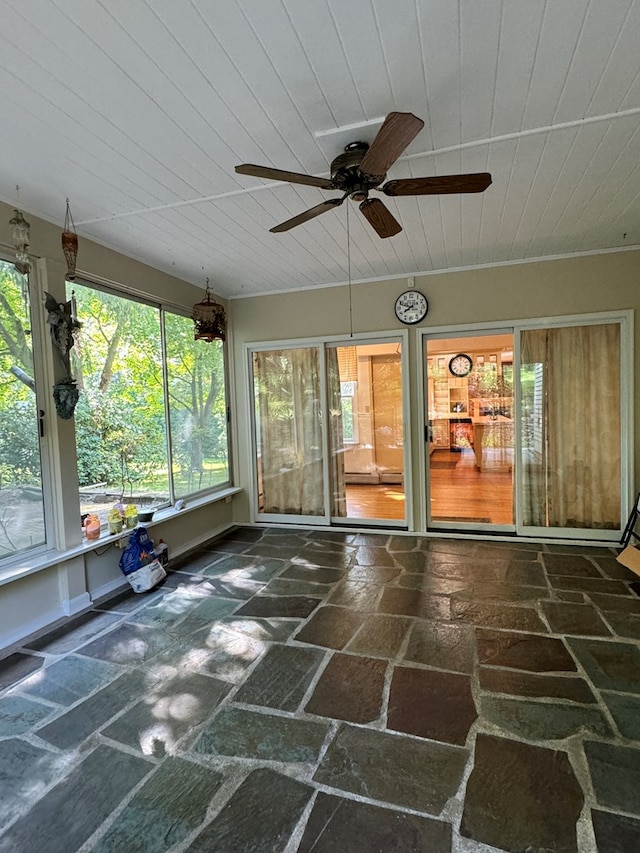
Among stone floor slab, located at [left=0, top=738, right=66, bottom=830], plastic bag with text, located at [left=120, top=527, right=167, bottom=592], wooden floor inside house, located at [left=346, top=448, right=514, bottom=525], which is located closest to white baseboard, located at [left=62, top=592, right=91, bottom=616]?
plastic bag with text, located at [left=120, top=527, right=167, bottom=592]

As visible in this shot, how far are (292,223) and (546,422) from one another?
333 cm

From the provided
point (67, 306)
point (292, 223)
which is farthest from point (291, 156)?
point (67, 306)

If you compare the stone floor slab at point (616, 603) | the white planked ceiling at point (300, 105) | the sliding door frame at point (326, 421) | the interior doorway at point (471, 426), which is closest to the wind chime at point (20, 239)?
the white planked ceiling at point (300, 105)

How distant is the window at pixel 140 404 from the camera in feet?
11.1

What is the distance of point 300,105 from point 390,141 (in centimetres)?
53

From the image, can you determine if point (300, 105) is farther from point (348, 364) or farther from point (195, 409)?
point (195, 409)

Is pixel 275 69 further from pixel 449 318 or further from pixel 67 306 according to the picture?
pixel 449 318

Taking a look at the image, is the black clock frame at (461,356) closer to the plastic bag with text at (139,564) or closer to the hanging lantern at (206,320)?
the hanging lantern at (206,320)

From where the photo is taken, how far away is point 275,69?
172cm

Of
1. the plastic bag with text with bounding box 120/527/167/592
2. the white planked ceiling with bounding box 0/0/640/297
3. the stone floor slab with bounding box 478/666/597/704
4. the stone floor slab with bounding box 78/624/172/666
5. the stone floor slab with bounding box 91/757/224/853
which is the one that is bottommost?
the stone floor slab with bounding box 478/666/597/704

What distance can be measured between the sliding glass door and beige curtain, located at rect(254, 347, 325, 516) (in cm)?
1

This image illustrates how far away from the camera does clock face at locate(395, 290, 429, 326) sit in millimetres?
4508

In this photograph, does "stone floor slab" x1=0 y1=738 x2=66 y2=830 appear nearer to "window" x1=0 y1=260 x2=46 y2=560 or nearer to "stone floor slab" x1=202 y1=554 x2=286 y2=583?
"window" x1=0 y1=260 x2=46 y2=560

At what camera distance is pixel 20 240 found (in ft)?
8.26
